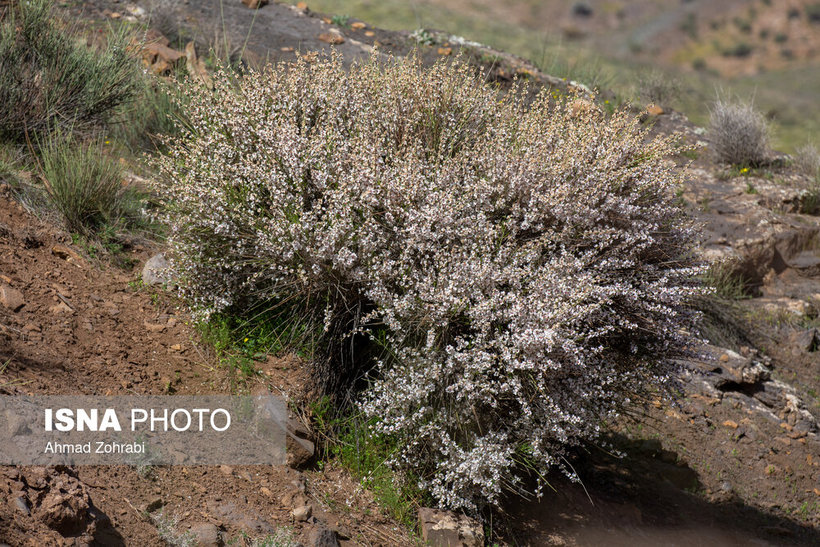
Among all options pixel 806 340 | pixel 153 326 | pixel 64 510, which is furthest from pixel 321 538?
pixel 806 340

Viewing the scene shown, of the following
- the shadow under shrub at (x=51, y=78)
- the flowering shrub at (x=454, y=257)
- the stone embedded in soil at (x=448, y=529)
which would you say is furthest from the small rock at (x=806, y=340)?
the shadow under shrub at (x=51, y=78)

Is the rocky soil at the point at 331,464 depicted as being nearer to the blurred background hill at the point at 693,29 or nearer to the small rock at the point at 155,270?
the small rock at the point at 155,270

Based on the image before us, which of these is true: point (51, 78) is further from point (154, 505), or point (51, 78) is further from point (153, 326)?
point (154, 505)

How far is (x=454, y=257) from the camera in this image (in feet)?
13.1

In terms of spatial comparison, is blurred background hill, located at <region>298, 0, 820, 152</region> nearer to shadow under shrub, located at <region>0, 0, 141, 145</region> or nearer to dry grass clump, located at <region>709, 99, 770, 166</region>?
dry grass clump, located at <region>709, 99, 770, 166</region>

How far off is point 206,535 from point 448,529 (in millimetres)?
1294

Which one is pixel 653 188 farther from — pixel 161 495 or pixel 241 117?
pixel 161 495

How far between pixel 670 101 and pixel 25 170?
932 centimetres

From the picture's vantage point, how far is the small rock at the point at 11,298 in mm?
4109

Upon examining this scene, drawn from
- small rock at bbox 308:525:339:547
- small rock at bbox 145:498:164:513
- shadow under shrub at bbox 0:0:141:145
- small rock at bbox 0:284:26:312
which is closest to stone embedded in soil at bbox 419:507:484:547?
small rock at bbox 308:525:339:547

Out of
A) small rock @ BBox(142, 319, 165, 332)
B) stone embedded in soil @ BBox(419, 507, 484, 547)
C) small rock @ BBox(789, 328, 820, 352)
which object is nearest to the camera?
stone embedded in soil @ BBox(419, 507, 484, 547)

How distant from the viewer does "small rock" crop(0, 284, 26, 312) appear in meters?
4.11

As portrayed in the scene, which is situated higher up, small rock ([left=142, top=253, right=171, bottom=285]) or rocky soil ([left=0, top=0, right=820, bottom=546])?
small rock ([left=142, top=253, right=171, bottom=285])

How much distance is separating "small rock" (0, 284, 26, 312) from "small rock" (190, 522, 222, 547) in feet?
5.65
